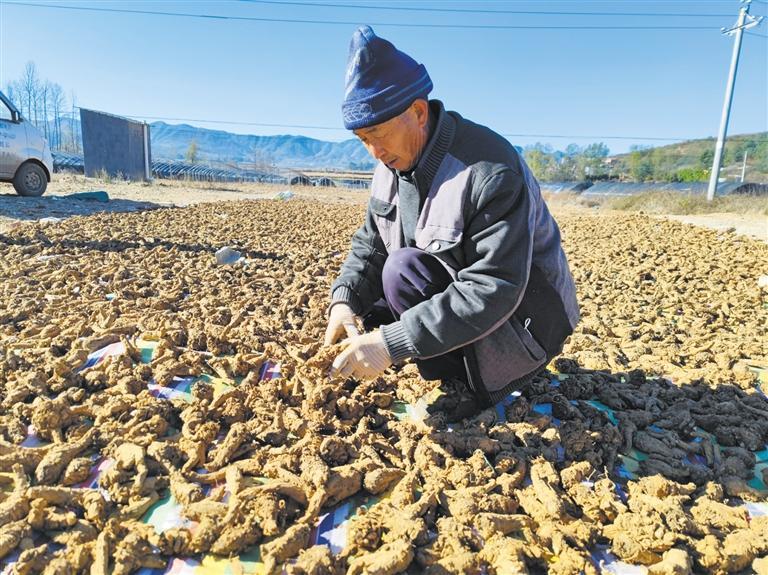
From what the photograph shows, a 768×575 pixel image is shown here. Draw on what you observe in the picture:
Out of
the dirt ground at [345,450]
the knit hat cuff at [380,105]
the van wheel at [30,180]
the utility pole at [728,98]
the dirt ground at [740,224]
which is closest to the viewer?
the dirt ground at [345,450]

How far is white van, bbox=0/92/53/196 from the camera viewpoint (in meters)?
9.39

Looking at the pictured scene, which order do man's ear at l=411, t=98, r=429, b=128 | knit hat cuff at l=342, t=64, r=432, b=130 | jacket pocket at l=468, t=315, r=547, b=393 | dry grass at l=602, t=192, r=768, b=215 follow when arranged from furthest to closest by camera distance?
1. dry grass at l=602, t=192, r=768, b=215
2. jacket pocket at l=468, t=315, r=547, b=393
3. man's ear at l=411, t=98, r=429, b=128
4. knit hat cuff at l=342, t=64, r=432, b=130

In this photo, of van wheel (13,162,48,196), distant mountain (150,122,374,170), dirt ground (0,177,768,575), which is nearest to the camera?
dirt ground (0,177,768,575)

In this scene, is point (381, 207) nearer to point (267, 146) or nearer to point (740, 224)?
point (740, 224)

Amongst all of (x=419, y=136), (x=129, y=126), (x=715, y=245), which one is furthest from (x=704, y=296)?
(x=129, y=126)

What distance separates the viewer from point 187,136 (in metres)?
159

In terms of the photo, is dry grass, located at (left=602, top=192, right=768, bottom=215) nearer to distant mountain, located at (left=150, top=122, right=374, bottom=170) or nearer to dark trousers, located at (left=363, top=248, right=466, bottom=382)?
dark trousers, located at (left=363, top=248, right=466, bottom=382)

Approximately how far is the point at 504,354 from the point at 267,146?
178 m

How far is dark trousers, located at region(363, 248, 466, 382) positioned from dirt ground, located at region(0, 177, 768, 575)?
0.53ft

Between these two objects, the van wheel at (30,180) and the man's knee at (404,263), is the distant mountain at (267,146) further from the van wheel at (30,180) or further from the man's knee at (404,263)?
the man's knee at (404,263)

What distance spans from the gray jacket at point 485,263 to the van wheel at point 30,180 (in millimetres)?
10410

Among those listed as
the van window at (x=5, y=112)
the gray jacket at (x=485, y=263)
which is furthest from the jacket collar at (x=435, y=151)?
the van window at (x=5, y=112)

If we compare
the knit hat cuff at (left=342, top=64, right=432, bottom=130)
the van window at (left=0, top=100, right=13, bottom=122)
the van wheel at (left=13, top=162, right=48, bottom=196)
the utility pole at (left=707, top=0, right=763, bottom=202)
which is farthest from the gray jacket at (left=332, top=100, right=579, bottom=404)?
the utility pole at (left=707, top=0, right=763, bottom=202)

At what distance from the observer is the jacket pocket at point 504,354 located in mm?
1896
